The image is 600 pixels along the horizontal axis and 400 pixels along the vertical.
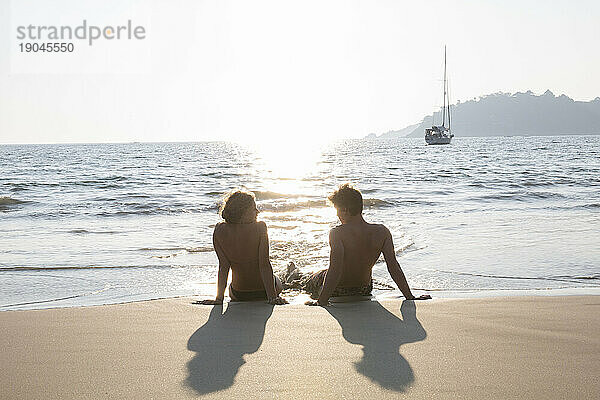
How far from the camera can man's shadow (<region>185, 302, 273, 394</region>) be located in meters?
3.13

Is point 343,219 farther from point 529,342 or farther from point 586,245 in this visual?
point 586,245

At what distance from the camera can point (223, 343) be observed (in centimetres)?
382

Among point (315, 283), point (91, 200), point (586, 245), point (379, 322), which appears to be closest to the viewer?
point (379, 322)

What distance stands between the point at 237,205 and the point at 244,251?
0.44 m

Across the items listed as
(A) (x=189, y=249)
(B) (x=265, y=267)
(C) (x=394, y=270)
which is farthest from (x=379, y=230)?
(A) (x=189, y=249)

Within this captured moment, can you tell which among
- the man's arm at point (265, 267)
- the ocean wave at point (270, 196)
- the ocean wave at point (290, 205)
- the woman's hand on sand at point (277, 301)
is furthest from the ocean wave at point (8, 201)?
the woman's hand on sand at point (277, 301)

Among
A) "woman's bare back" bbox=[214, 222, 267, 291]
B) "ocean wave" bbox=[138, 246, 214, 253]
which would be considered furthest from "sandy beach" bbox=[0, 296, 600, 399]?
"ocean wave" bbox=[138, 246, 214, 253]

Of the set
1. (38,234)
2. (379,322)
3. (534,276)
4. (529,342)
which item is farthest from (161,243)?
(529,342)

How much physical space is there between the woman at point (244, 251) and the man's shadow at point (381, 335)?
79 cm

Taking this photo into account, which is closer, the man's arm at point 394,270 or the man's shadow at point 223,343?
the man's shadow at point 223,343

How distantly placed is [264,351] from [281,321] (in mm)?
834

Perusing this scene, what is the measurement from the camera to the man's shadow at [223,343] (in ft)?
10.3

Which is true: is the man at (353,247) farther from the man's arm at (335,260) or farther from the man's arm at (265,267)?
the man's arm at (265,267)

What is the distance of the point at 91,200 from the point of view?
2044 centimetres
